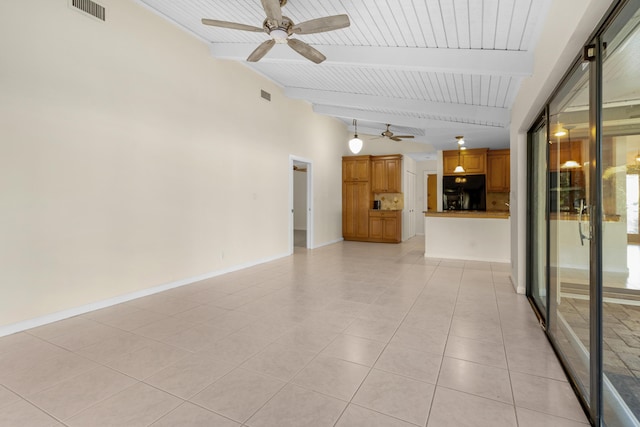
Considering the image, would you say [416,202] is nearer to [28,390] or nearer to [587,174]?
[587,174]

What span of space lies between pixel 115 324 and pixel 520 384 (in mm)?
3481

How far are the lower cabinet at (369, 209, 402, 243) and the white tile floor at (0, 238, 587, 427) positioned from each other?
4785 millimetres

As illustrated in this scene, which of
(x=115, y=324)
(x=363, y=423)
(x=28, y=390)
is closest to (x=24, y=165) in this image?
(x=115, y=324)

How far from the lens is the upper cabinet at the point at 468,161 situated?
8180 mm

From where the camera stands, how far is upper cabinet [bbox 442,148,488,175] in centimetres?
818

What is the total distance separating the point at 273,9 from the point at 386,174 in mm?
6871

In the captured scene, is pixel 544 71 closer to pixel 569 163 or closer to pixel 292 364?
pixel 569 163

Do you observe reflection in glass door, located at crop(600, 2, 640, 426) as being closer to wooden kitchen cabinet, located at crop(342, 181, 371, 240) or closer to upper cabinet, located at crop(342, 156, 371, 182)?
wooden kitchen cabinet, located at crop(342, 181, 371, 240)

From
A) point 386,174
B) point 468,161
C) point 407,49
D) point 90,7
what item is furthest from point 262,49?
point 468,161

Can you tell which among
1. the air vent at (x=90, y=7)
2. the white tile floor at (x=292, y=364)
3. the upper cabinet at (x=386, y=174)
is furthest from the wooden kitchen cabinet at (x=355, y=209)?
the air vent at (x=90, y=7)

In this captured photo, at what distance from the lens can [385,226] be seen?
29.4 ft

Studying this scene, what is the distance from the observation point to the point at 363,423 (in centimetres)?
167

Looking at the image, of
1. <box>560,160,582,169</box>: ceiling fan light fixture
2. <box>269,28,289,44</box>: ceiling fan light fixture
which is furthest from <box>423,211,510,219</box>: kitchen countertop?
<box>269,28,289,44</box>: ceiling fan light fixture

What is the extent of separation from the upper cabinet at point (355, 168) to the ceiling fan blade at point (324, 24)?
6.53 meters
